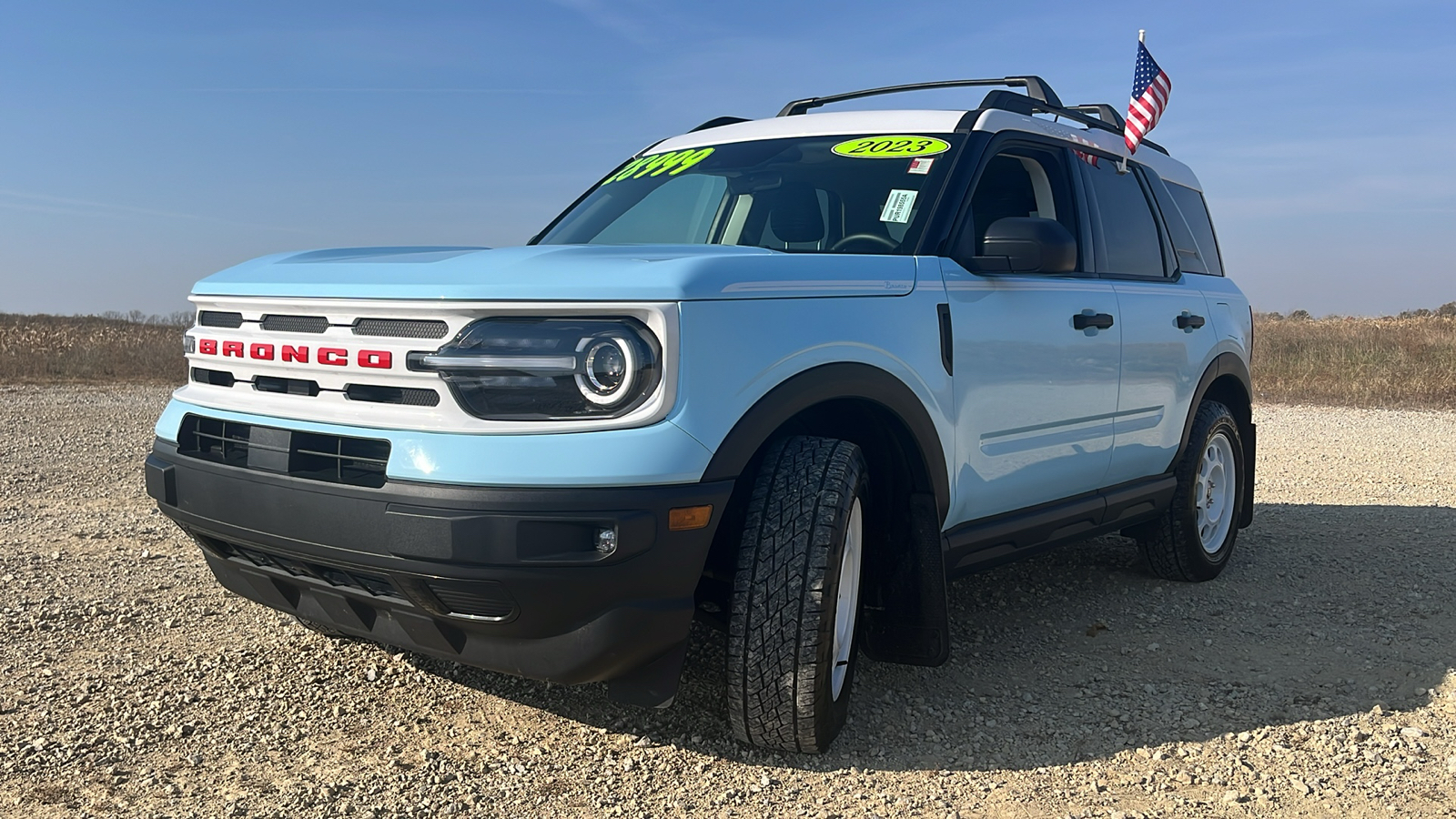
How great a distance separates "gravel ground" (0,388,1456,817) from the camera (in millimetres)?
2824

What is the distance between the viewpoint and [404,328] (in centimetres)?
258

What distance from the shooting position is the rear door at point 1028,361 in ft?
11.5

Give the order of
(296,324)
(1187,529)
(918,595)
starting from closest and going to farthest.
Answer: (296,324)
(918,595)
(1187,529)

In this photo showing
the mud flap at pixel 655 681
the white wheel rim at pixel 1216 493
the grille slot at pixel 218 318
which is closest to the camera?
the mud flap at pixel 655 681

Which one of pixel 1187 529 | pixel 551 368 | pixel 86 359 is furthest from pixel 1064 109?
pixel 86 359

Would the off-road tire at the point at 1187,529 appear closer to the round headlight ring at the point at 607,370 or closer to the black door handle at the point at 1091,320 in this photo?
the black door handle at the point at 1091,320

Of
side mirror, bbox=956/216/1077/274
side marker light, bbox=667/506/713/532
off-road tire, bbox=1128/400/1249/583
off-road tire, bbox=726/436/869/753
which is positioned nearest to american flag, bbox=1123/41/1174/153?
off-road tire, bbox=1128/400/1249/583

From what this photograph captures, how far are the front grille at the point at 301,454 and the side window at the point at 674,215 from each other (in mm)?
1595

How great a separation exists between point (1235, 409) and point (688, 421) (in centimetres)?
408

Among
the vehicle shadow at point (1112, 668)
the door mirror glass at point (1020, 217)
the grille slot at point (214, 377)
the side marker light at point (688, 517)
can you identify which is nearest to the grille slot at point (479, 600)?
the side marker light at point (688, 517)

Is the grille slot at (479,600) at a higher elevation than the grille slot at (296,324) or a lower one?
lower

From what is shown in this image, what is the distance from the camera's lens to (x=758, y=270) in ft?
9.01

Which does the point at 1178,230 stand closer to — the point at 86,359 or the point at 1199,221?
the point at 1199,221

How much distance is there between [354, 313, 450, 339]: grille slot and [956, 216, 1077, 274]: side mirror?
5.60 ft
